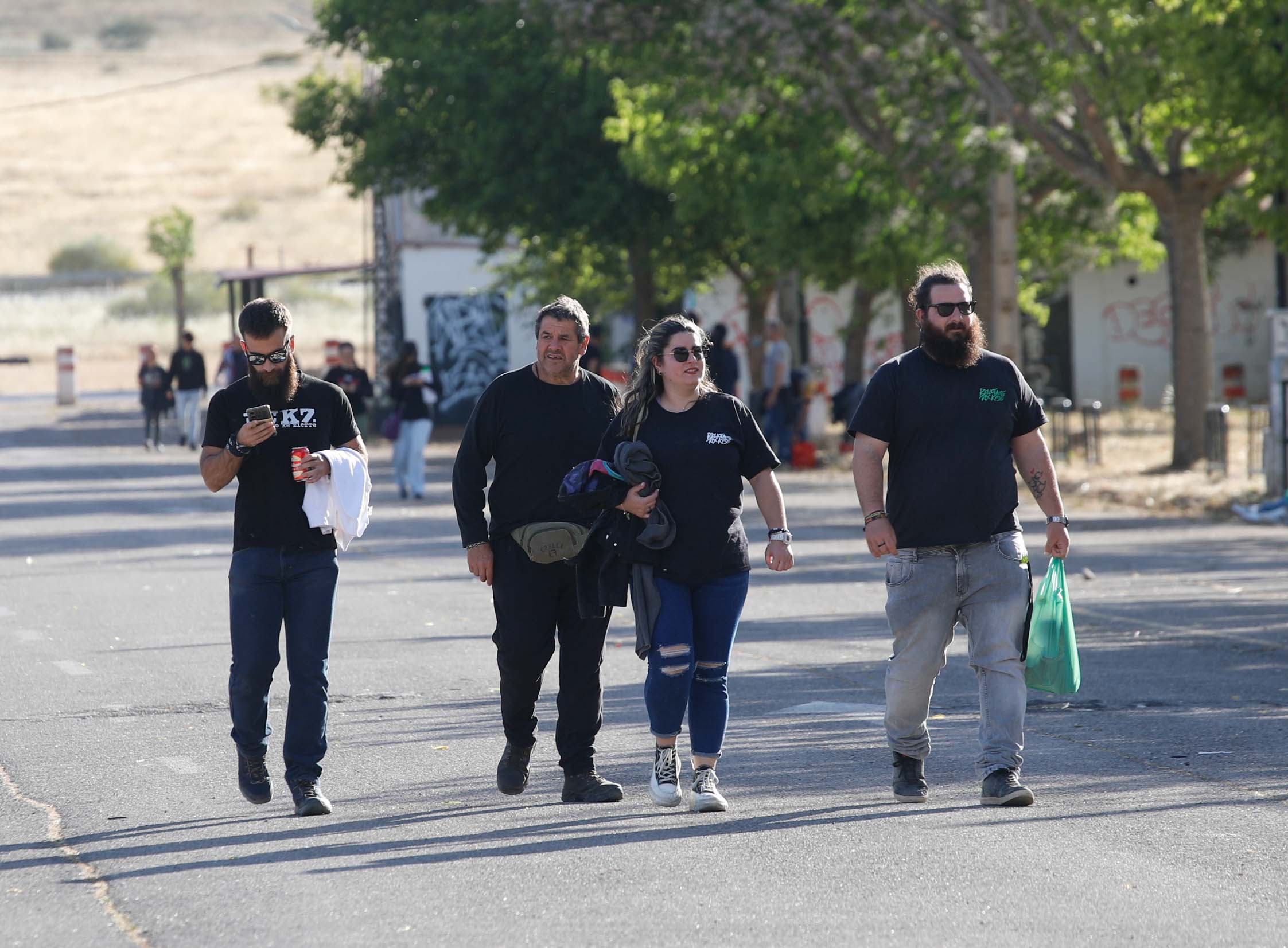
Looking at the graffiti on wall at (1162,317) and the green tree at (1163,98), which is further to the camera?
the graffiti on wall at (1162,317)

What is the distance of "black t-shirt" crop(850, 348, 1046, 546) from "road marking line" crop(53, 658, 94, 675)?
4.93m

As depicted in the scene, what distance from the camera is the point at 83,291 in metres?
91.2

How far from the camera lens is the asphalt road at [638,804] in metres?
5.32

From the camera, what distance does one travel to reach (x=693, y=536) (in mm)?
6566

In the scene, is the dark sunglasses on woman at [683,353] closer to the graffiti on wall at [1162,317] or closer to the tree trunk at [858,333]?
the tree trunk at [858,333]

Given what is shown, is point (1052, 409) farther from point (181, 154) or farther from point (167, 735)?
point (181, 154)

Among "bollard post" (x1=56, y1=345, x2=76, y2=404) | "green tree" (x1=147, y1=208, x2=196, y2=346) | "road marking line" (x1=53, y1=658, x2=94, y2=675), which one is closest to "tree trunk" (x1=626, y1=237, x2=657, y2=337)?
"bollard post" (x1=56, y1=345, x2=76, y2=404)

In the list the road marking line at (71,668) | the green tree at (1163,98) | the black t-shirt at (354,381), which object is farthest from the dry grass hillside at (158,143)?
the road marking line at (71,668)

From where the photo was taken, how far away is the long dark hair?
6.63 metres

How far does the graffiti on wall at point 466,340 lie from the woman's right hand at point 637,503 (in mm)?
32760

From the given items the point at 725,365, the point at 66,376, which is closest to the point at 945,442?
the point at 725,365

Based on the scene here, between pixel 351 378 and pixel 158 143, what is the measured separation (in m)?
120

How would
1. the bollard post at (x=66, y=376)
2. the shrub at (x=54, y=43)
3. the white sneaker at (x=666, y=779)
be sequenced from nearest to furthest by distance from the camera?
1. the white sneaker at (x=666, y=779)
2. the bollard post at (x=66, y=376)
3. the shrub at (x=54, y=43)

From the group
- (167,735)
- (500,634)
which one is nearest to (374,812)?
(500,634)
